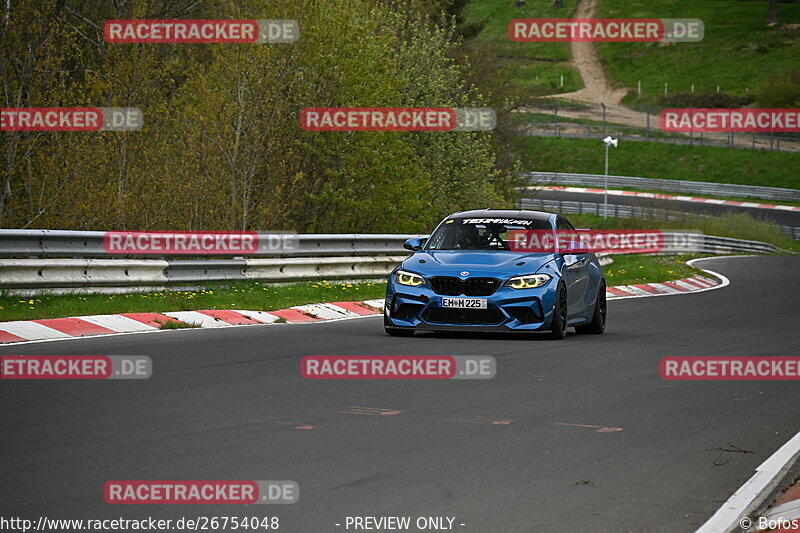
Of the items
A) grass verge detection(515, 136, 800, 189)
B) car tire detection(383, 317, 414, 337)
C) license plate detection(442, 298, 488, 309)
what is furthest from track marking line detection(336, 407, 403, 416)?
grass verge detection(515, 136, 800, 189)

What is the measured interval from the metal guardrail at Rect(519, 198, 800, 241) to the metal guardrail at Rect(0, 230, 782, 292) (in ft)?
103

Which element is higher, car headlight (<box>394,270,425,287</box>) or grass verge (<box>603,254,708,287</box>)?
car headlight (<box>394,270,425,287</box>)

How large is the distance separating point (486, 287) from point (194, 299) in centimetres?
511

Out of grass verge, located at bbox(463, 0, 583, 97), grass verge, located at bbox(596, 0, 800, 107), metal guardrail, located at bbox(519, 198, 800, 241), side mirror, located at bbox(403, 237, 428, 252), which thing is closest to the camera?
side mirror, located at bbox(403, 237, 428, 252)

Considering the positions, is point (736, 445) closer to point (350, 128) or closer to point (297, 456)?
point (297, 456)

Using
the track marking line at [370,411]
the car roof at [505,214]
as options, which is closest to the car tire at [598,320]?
the car roof at [505,214]

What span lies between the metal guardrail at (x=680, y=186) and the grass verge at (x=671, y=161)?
183 centimetres

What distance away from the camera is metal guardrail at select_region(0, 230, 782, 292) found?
617 inches

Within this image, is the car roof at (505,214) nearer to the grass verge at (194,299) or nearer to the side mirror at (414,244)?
the side mirror at (414,244)

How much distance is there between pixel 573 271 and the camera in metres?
15.2

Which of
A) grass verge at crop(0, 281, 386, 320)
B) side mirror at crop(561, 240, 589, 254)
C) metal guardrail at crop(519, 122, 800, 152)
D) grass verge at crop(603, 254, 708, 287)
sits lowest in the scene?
grass verge at crop(603, 254, 708, 287)

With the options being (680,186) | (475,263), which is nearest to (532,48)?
(680,186)

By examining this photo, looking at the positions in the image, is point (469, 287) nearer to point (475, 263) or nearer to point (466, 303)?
point (466, 303)

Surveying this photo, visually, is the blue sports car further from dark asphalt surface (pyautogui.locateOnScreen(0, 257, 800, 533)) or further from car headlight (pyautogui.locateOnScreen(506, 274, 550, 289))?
dark asphalt surface (pyautogui.locateOnScreen(0, 257, 800, 533))
